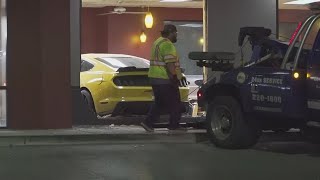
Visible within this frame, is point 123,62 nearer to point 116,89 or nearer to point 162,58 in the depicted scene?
point 116,89

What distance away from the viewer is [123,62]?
14438 millimetres

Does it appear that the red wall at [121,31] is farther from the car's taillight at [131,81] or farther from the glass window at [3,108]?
the glass window at [3,108]

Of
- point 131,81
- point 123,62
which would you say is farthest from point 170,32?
point 123,62

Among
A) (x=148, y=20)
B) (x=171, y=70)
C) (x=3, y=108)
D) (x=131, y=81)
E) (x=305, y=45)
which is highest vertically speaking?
(x=148, y=20)

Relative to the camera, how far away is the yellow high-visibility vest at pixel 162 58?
36.6 feet

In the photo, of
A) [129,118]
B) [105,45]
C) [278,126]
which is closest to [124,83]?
[129,118]

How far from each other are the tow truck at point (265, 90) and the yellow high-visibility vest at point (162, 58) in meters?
0.77

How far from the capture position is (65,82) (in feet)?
39.5

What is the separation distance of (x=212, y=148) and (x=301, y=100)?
6.80 ft

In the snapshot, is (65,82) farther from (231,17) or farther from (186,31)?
(186,31)

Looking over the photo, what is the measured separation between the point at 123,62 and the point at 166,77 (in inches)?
136

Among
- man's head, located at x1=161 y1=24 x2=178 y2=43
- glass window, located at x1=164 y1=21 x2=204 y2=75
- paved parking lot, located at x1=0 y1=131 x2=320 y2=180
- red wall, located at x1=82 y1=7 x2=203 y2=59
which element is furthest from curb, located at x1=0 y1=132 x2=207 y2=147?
red wall, located at x1=82 y1=7 x2=203 y2=59

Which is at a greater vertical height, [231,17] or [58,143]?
[231,17]

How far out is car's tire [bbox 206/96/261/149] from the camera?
9812 mm
